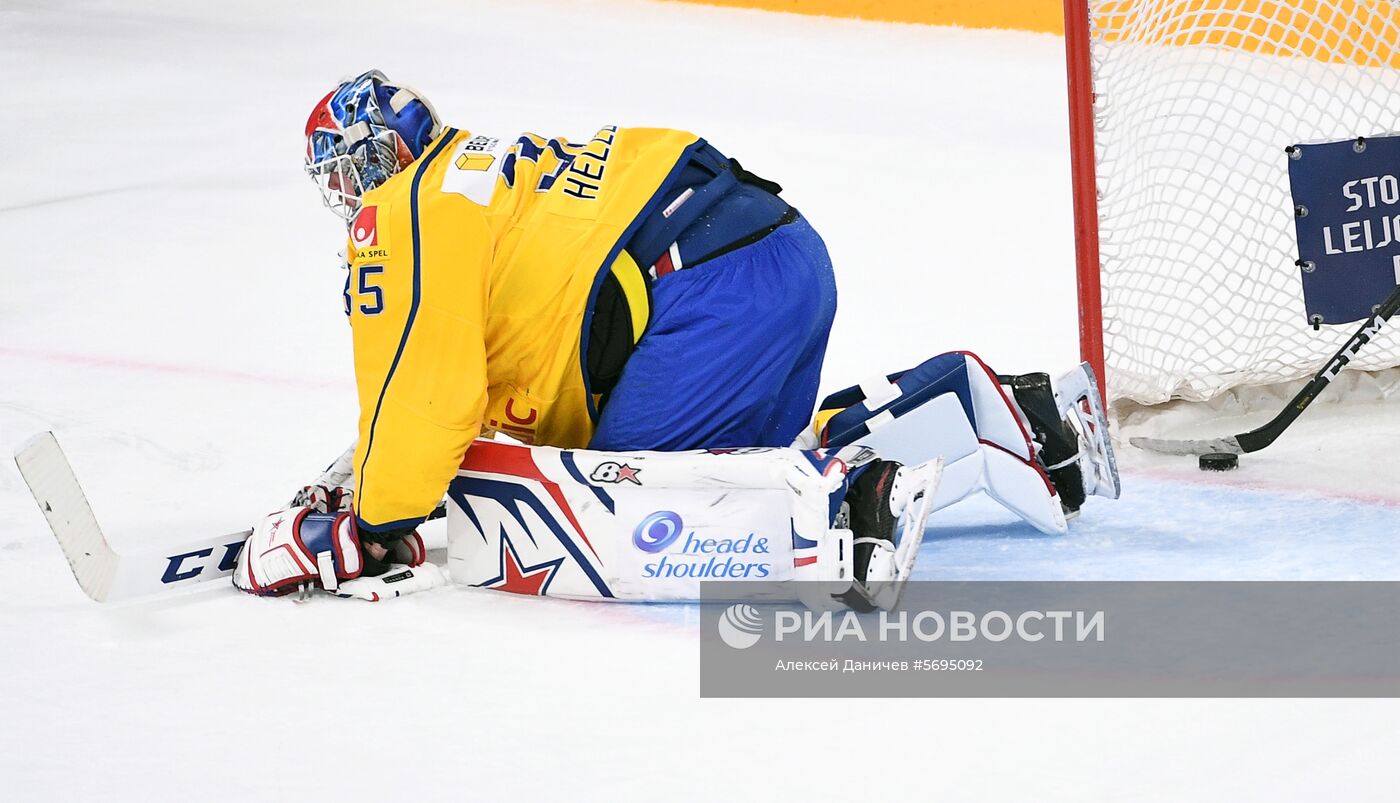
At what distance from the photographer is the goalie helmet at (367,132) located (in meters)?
2.32

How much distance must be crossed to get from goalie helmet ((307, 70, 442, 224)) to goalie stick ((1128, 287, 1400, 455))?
1542 millimetres

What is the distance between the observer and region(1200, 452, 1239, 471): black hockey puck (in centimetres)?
288

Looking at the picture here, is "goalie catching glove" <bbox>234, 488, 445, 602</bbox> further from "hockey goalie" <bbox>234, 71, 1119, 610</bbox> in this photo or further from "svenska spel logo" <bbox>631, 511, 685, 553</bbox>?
"svenska spel logo" <bbox>631, 511, 685, 553</bbox>

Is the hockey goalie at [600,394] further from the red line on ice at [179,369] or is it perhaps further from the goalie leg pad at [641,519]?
the red line on ice at [179,369]

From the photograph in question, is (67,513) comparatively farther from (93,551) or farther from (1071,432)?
A: (1071,432)

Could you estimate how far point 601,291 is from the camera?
2246mm

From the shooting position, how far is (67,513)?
222 cm

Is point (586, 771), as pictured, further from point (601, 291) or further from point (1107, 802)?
point (601, 291)

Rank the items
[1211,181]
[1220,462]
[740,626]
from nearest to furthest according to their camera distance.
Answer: [740,626] → [1220,462] → [1211,181]

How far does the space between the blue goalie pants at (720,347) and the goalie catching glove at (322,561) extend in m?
0.34

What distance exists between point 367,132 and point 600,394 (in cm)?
51

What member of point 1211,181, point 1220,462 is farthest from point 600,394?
point 1211,181

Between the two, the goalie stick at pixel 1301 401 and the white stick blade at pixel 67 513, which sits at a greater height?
the white stick blade at pixel 67 513

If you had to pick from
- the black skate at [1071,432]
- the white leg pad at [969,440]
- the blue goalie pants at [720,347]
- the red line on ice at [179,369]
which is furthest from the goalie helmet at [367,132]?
the red line on ice at [179,369]
